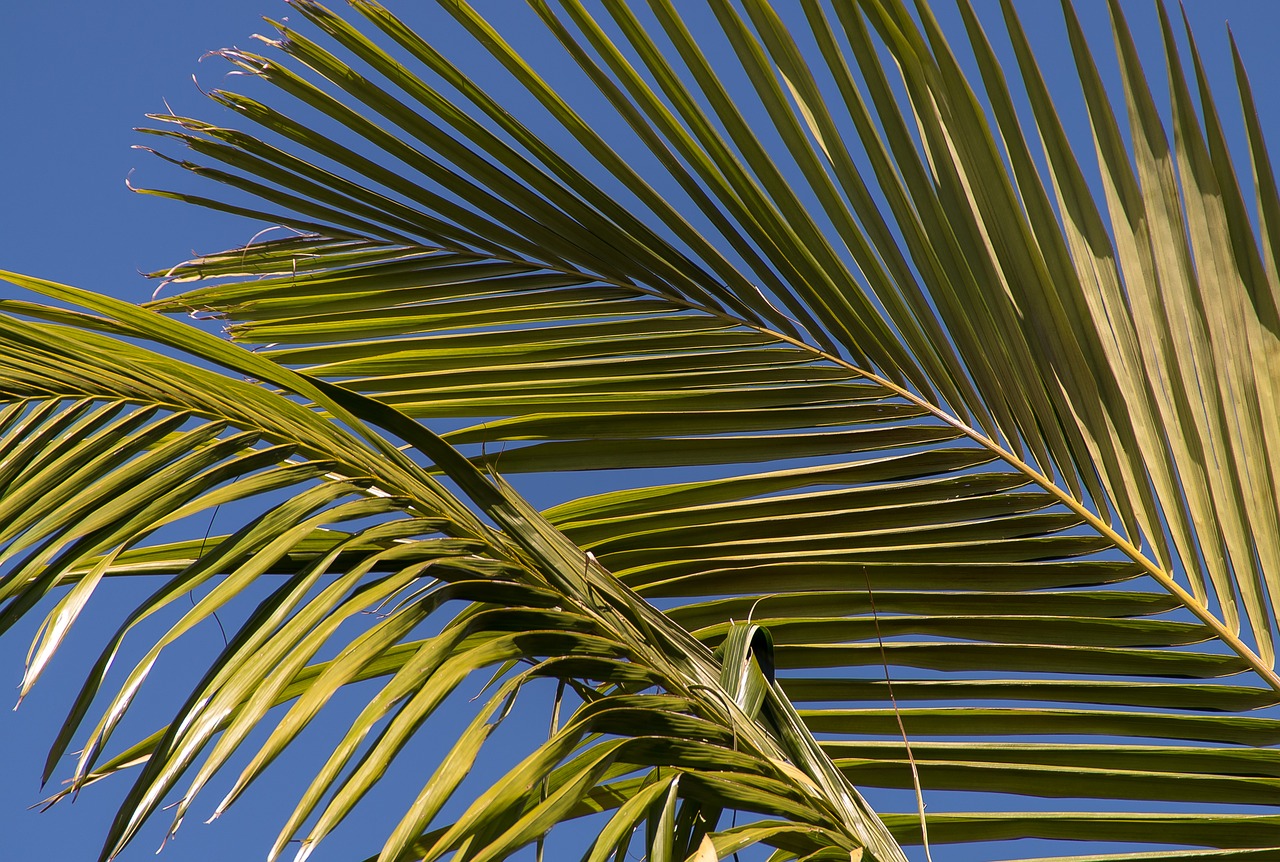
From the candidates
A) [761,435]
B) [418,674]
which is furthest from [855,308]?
[418,674]

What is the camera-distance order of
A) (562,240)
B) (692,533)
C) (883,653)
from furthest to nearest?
1. (562,240)
2. (692,533)
3. (883,653)

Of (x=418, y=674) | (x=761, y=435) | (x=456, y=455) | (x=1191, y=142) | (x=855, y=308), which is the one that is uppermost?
(x=1191, y=142)

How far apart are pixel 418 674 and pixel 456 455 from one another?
0.59 feet

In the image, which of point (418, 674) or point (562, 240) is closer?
point (418, 674)

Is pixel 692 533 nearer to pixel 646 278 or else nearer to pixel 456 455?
pixel 646 278

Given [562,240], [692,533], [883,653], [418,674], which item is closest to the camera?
[418,674]

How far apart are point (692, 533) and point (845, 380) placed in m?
0.32

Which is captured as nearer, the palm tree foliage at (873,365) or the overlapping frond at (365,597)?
the overlapping frond at (365,597)

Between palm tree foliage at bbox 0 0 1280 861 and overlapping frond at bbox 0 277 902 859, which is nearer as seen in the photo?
overlapping frond at bbox 0 277 902 859

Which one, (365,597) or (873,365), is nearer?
(365,597)

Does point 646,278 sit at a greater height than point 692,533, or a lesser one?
greater

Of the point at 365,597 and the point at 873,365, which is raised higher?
the point at 873,365

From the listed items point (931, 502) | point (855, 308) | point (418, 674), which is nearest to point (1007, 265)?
point (855, 308)

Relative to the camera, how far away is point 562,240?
58.1 inches
